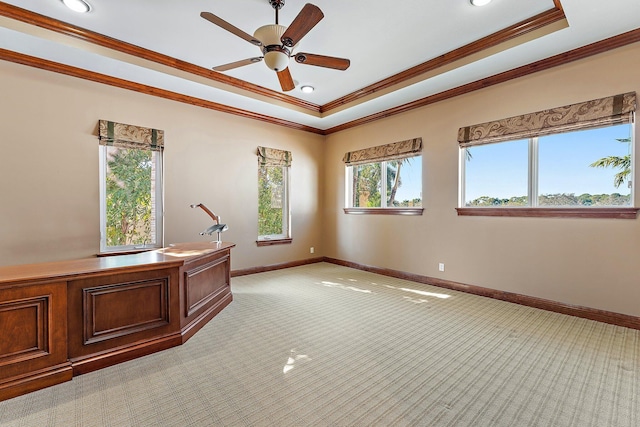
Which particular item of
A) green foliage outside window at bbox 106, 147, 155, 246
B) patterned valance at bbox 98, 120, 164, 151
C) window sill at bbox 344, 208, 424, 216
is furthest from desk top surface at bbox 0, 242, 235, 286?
window sill at bbox 344, 208, 424, 216

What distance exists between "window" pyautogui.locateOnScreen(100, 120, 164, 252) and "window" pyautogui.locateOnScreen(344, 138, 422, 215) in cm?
337

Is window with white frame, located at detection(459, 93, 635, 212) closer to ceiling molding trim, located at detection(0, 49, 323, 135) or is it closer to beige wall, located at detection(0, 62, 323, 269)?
ceiling molding trim, located at detection(0, 49, 323, 135)

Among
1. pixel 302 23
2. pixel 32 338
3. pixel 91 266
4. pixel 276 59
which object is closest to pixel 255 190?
pixel 276 59

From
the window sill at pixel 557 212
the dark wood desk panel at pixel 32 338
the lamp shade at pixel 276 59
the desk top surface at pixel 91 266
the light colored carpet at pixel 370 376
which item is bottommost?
the light colored carpet at pixel 370 376

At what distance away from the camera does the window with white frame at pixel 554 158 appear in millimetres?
2953

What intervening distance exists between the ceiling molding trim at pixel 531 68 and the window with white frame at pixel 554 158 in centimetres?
51

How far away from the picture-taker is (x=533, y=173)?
3.51m

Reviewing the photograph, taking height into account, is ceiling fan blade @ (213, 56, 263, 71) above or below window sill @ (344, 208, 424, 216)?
above

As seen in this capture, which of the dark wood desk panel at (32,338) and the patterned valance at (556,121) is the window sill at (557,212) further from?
the dark wood desk panel at (32,338)

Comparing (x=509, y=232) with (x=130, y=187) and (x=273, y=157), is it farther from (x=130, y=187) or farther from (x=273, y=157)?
(x=130, y=187)

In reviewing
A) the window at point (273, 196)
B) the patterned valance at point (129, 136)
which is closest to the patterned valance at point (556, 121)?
the window at point (273, 196)

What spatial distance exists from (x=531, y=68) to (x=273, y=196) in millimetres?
4272

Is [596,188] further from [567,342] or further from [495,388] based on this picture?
[495,388]

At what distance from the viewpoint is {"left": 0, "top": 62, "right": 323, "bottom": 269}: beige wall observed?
3215 mm
